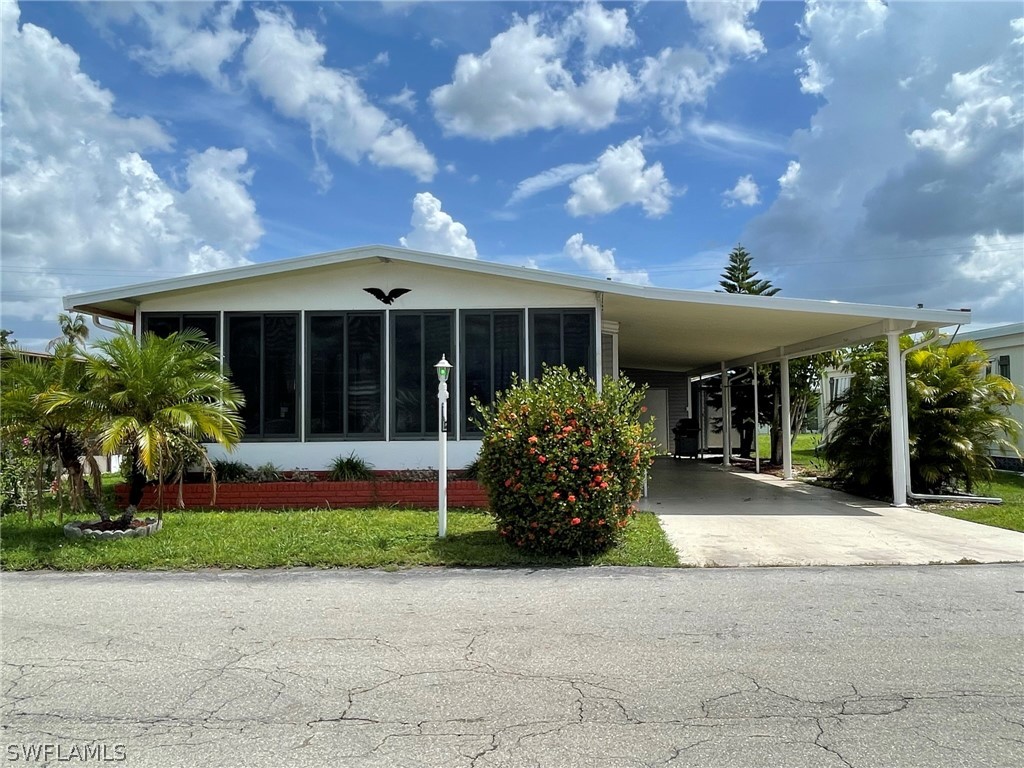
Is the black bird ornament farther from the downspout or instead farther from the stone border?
the downspout

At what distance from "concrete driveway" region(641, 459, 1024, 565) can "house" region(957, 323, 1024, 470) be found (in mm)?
7373

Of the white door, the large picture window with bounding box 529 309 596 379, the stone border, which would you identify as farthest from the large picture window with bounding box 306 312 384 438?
the white door

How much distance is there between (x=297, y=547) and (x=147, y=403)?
7.73 ft

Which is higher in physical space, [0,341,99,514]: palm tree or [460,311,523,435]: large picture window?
[460,311,523,435]: large picture window

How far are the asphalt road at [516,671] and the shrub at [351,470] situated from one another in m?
4.55

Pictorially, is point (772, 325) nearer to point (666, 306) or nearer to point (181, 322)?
point (666, 306)

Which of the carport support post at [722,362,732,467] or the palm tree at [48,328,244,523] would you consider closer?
the palm tree at [48,328,244,523]

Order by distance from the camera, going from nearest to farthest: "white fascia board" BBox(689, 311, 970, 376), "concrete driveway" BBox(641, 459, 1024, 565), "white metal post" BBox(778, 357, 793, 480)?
"concrete driveway" BBox(641, 459, 1024, 565)
"white fascia board" BBox(689, 311, 970, 376)
"white metal post" BBox(778, 357, 793, 480)

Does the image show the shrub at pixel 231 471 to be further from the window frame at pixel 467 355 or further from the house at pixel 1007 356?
the house at pixel 1007 356

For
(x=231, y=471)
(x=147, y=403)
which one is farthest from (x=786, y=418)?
(x=147, y=403)

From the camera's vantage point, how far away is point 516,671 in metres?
4.51

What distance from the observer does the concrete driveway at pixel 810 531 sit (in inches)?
315

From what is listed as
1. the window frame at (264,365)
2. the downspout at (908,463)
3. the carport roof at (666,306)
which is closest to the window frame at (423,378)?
the carport roof at (666,306)

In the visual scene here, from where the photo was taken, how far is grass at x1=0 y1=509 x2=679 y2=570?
751cm
